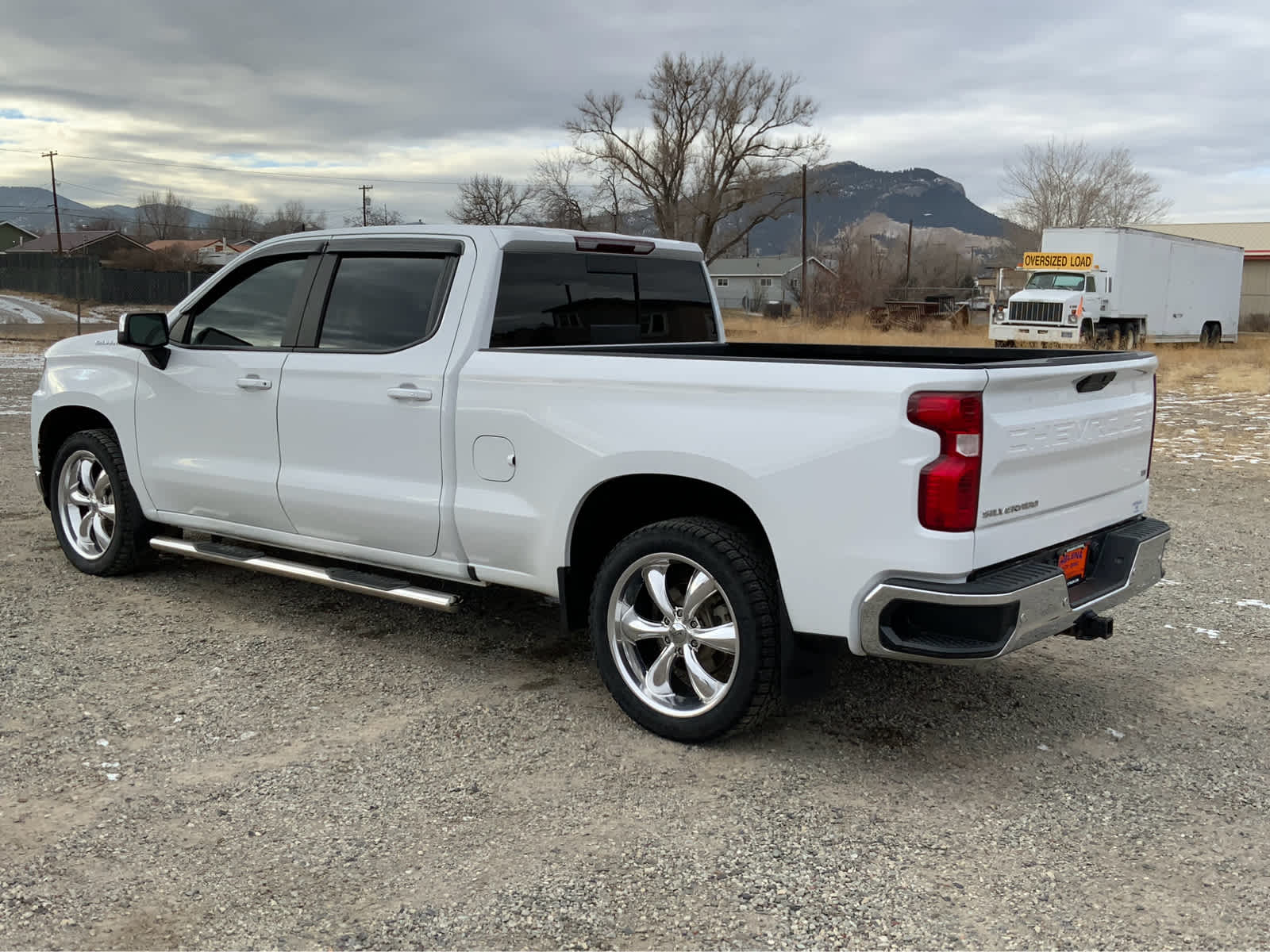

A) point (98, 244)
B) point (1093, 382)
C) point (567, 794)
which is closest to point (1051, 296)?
point (1093, 382)

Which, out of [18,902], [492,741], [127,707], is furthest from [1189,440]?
[18,902]

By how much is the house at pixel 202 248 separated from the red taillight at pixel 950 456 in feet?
311

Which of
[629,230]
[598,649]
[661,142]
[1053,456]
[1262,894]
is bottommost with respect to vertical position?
[1262,894]

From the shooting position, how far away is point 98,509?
619 cm

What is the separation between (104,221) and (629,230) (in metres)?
74.7

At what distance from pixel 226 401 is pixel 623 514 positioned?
216 centimetres

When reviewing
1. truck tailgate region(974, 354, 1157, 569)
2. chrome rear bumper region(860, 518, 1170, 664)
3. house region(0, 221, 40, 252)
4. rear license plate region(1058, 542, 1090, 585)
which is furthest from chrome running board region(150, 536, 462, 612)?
house region(0, 221, 40, 252)

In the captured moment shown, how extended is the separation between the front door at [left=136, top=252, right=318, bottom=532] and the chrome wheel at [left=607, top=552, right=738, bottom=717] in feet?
6.20

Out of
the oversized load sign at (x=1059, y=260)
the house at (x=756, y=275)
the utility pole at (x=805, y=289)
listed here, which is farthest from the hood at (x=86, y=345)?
the house at (x=756, y=275)

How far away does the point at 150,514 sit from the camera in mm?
5848

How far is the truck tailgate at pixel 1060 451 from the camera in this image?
346 cm

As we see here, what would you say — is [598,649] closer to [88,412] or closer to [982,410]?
[982,410]

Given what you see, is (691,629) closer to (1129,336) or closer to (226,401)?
(226,401)

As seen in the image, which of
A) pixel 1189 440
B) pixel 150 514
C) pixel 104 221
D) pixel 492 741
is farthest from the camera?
pixel 104 221
